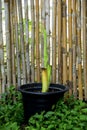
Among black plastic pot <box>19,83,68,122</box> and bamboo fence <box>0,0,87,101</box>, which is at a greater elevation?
bamboo fence <box>0,0,87,101</box>

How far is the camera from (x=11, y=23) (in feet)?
11.5

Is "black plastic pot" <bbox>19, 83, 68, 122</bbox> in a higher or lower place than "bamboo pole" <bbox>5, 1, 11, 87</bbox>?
lower

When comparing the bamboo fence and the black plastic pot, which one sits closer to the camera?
the black plastic pot

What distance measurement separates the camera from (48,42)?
11.4 ft

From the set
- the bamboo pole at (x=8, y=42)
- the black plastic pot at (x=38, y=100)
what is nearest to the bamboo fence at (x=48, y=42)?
the bamboo pole at (x=8, y=42)

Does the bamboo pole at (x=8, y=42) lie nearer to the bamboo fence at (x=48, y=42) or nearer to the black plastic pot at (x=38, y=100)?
the bamboo fence at (x=48, y=42)

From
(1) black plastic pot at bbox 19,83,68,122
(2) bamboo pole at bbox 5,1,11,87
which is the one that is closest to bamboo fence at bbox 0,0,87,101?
(2) bamboo pole at bbox 5,1,11,87

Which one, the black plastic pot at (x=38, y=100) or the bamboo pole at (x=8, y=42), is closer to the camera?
the black plastic pot at (x=38, y=100)

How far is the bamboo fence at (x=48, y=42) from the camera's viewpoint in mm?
3402

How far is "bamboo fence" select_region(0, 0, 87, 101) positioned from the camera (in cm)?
340

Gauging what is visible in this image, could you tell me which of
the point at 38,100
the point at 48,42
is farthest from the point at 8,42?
the point at 38,100

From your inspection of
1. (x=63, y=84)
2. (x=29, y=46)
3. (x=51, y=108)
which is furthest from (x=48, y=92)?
(x=29, y=46)

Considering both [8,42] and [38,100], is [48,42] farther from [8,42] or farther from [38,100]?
[38,100]

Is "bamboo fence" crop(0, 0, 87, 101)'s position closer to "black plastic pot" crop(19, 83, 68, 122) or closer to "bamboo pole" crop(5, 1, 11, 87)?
"bamboo pole" crop(5, 1, 11, 87)
